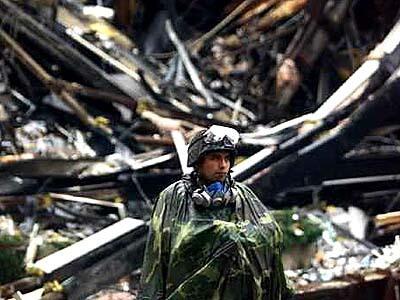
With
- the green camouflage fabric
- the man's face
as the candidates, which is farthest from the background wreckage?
the man's face

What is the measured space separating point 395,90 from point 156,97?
2363 millimetres

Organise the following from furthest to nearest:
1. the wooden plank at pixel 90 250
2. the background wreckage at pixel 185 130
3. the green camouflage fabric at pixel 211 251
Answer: the background wreckage at pixel 185 130, the wooden plank at pixel 90 250, the green camouflage fabric at pixel 211 251

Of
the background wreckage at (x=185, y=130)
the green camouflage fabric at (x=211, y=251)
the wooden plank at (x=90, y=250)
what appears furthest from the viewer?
the background wreckage at (x=185, y=130)

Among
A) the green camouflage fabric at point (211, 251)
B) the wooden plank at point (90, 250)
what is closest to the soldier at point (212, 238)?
the green camouflage fabric at point (211, 251)

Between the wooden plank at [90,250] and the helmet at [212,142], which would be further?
the wooden plank at [90,250]

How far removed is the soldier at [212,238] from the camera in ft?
12.0

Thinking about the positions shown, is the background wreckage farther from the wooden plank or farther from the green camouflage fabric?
the green camouflage fabric

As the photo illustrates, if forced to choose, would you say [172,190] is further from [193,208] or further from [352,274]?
[352,274]

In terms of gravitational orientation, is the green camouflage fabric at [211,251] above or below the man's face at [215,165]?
below

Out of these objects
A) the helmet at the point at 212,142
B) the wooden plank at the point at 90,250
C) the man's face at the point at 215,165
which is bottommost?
the wooden plank at the point at 90,250

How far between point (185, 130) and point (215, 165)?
4.12m

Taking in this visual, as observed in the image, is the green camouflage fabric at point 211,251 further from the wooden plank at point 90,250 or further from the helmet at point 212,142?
the wooden plank at point 90,250

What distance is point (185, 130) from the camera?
25.8 feet

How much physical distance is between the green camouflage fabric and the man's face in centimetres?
11
